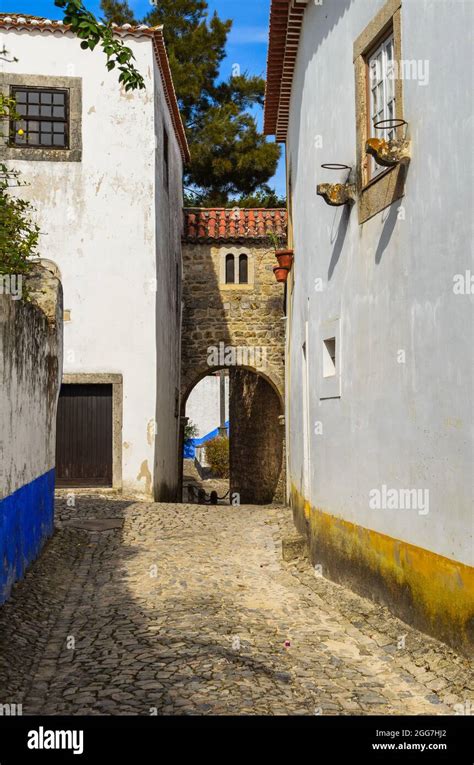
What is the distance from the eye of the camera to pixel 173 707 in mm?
4426

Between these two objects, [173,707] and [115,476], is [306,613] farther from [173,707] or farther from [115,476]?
[115,476]

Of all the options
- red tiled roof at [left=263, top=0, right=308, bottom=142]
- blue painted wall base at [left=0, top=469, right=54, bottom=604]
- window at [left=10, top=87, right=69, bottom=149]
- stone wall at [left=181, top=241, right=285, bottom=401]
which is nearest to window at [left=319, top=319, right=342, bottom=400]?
blue painted wall base at [left=0, top=469, right=54, bottom=604]

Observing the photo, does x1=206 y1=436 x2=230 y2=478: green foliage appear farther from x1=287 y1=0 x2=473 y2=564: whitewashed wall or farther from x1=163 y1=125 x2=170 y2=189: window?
x1=287 y1=0 x2=473 y2=564: whitewashed wall

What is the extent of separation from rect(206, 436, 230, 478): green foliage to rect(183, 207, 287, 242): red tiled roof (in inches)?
684

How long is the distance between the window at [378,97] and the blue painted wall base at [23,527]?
3.69 meters

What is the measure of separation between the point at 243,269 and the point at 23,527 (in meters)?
11.7

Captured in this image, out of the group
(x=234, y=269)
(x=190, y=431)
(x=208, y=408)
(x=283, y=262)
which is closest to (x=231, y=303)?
(x=234, y=269)

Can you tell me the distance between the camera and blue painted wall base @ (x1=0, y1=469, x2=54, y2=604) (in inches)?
248

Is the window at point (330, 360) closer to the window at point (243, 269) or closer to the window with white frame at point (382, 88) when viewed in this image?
the window with white frame at point (382, 88)

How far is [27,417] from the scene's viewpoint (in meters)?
7.50

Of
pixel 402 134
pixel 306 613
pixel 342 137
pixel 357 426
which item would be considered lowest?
pixel 306 613

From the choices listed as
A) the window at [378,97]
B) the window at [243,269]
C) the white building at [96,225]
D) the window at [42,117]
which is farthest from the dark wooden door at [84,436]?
the window at [378,97]
